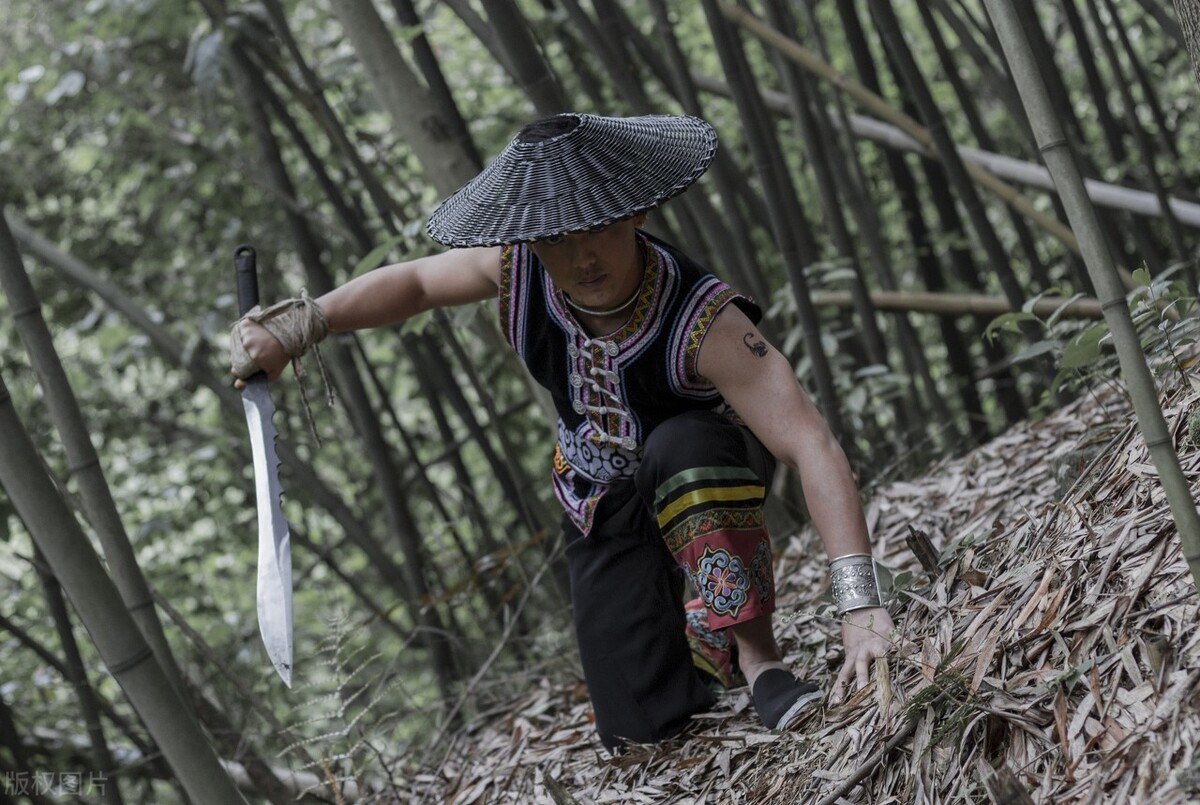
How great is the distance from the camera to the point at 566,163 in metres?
1.83

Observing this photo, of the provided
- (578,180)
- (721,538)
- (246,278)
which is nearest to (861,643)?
(721,538)

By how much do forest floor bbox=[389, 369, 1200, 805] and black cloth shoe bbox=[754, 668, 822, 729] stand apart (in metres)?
0.03

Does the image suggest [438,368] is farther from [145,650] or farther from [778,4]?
[145,650]

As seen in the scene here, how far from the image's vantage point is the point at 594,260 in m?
1.87

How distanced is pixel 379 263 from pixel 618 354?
0.80m

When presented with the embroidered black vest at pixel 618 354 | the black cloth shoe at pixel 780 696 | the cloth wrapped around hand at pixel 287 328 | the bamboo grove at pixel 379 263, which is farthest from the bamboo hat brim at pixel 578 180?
the black cloth shoe at pixel 780 696

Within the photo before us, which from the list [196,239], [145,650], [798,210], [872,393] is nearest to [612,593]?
[145,650]

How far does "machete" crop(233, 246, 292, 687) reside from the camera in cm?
158

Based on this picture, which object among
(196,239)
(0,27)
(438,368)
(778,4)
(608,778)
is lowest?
(608,778)

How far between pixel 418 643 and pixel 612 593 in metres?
1.84

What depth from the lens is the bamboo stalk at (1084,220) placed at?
118cm

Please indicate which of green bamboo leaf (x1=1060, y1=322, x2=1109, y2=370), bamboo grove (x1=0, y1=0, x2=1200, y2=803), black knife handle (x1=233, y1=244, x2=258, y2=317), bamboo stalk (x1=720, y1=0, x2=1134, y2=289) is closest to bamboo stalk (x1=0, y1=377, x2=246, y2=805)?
bamboo grove (x1=0, y1=0, x2=1200, y2=803)

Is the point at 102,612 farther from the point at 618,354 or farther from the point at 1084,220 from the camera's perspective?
the point at 1084,220

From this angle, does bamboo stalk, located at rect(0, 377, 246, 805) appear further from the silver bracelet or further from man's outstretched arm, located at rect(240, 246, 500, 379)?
the silver bracelet
